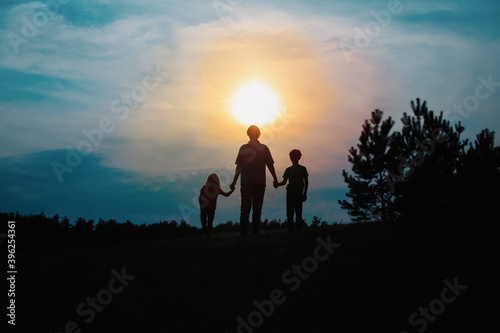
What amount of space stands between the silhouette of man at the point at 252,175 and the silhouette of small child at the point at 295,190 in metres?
0.70

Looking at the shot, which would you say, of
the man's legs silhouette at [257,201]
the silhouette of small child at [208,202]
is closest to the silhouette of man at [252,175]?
the man's legs silhouette at [257,201]

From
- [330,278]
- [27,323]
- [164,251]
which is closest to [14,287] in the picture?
[27,323]

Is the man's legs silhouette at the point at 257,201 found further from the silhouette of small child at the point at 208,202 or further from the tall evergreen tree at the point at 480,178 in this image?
the tall evergreen tree at the point at 480,178

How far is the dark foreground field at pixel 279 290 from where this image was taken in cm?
525

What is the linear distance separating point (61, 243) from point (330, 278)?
39.0 feet

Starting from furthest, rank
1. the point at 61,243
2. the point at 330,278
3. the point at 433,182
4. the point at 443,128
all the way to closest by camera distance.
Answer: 1. the point at 443,128
2. the point at 433,182
3. the point at 61,243
4. the point at 330,278

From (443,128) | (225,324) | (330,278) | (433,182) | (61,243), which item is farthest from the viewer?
(443,128)

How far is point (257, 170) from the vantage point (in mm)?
12273

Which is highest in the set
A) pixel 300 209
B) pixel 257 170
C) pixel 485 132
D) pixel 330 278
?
pixel 485 132

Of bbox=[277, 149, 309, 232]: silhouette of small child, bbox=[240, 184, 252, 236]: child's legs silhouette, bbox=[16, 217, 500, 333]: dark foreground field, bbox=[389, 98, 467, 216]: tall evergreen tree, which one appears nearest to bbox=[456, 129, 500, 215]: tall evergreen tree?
bbox=[389, 98, 467, 216]: tall evergreen tree

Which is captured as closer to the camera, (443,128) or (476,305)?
(476,305)

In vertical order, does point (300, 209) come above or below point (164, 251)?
above

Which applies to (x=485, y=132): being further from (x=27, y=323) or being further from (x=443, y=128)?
(x=27, y=323)

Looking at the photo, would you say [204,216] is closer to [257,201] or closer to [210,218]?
[210,218]
